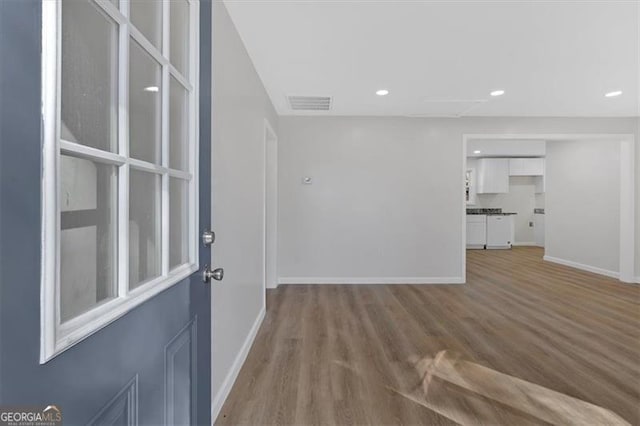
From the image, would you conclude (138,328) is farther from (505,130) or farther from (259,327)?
(505,130)

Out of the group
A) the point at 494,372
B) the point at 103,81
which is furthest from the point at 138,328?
the point at 494,372

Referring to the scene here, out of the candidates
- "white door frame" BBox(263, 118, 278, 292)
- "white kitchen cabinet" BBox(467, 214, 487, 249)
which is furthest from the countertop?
"white door frame" BBox(263, 118, 278, 292)

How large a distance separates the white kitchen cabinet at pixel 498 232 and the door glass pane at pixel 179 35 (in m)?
8.75

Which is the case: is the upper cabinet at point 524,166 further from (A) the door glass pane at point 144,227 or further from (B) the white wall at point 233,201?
(A) the door glass pane at point 144,227

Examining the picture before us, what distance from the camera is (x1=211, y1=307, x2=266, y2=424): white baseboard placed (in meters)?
1.72

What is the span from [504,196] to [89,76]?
33.5ft

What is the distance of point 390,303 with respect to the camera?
3.73 metres

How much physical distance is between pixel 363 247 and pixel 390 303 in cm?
108

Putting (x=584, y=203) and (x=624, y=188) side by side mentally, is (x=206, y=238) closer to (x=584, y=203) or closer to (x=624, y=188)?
(x=624, y=188)

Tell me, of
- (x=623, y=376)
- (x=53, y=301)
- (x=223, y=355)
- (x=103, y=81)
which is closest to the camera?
(x=53, y=301)

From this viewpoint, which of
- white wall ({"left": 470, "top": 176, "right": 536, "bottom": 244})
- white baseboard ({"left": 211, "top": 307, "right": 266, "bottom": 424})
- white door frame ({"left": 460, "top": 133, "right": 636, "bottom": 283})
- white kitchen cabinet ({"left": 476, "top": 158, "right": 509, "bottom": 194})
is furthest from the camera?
white wall ({"left": 470, "top": 176, "right": 536, "bottom": 244})

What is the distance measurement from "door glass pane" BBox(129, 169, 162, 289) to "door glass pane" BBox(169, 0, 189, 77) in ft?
1.35

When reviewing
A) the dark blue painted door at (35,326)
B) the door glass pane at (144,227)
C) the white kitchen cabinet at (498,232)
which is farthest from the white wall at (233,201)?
the white kitchen cabinet at (498,232)

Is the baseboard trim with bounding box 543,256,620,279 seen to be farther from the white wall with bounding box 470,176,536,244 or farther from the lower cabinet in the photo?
the white wall with bounding box 470,176,536,244
